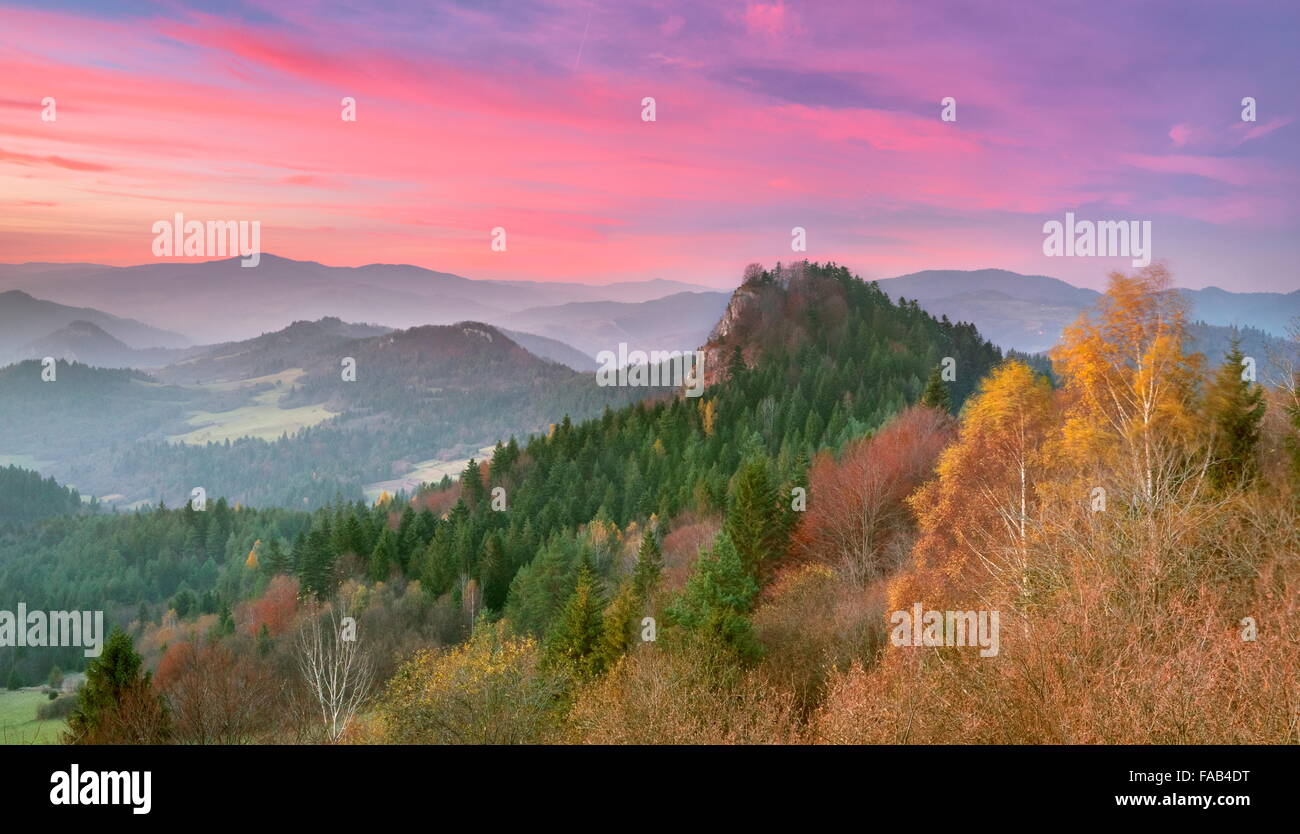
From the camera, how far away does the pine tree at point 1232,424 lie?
2644 centimetres

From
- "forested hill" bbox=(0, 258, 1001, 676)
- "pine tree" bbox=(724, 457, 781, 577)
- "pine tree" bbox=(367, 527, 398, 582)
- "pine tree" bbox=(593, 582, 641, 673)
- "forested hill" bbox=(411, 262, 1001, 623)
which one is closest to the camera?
"pine tree" bbox=(593, 582, 641, 673)

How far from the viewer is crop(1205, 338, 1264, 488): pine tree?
2644cm

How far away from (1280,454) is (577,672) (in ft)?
98.4

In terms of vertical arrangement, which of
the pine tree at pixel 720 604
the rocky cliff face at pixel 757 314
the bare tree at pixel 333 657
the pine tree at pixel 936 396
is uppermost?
the rocky cliff face at pixel 757 314

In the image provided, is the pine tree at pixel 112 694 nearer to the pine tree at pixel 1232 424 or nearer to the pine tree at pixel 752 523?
the pine tree at pixel 752 523

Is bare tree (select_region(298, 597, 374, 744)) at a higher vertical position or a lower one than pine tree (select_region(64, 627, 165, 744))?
lower

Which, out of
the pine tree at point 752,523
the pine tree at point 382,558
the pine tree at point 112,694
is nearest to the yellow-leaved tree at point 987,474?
the pine tree at point 752,523

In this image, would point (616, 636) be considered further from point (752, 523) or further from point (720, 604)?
point (752, 523)

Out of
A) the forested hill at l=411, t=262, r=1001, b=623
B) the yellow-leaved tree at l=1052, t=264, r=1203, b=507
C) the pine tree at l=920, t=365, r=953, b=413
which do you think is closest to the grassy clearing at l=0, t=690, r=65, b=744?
the forested hill at l=411, t=262, r=1001, b=623

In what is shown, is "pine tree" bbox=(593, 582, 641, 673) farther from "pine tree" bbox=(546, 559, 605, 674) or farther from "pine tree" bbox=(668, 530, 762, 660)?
"pine tree" bbox=(668, 530, 762, 660)

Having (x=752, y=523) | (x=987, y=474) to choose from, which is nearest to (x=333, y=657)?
(x=752, y=523)

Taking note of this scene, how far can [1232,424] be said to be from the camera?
1062 inches
